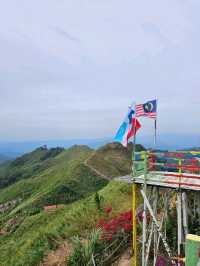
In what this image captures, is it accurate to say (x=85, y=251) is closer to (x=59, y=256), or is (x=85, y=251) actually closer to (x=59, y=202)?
(x=59, y=256)

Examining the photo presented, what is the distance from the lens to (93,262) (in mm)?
14781

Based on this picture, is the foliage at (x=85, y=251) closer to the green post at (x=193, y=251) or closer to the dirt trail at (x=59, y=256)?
the dirt trail at (x=59, y=256)

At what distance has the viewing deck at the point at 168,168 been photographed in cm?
1164

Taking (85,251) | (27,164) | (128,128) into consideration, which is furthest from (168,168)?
(27,164)

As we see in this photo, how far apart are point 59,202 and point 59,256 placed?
35.2 m

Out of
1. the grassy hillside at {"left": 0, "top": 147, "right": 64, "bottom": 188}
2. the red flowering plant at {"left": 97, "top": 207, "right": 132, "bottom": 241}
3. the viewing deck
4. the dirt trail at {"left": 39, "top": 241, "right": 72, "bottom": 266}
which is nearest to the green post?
the viewing deck

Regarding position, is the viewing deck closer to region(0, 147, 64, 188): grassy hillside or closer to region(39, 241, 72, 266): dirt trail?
region(39, 241, 72, 266): dirt trail

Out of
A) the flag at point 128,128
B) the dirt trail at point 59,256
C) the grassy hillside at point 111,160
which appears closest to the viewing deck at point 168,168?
the flag at point 128,128

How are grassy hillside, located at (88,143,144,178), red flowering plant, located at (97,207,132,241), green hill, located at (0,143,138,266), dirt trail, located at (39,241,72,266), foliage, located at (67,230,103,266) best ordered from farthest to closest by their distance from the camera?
grassy hillside, located at (88,143,144,178) < green hill, located at (0,143,138,266) < dirt trail, located at (39,241,72,266) < red flowering plant, located at (97,207,132,241) < foliage, located at (67,230,103,266)

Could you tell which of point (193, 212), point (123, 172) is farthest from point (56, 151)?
point (193, 212)

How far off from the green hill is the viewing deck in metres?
8.97

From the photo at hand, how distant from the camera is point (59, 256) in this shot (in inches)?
699

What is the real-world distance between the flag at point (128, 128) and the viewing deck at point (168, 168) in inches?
31.6

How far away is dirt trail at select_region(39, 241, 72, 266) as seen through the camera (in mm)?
17016
